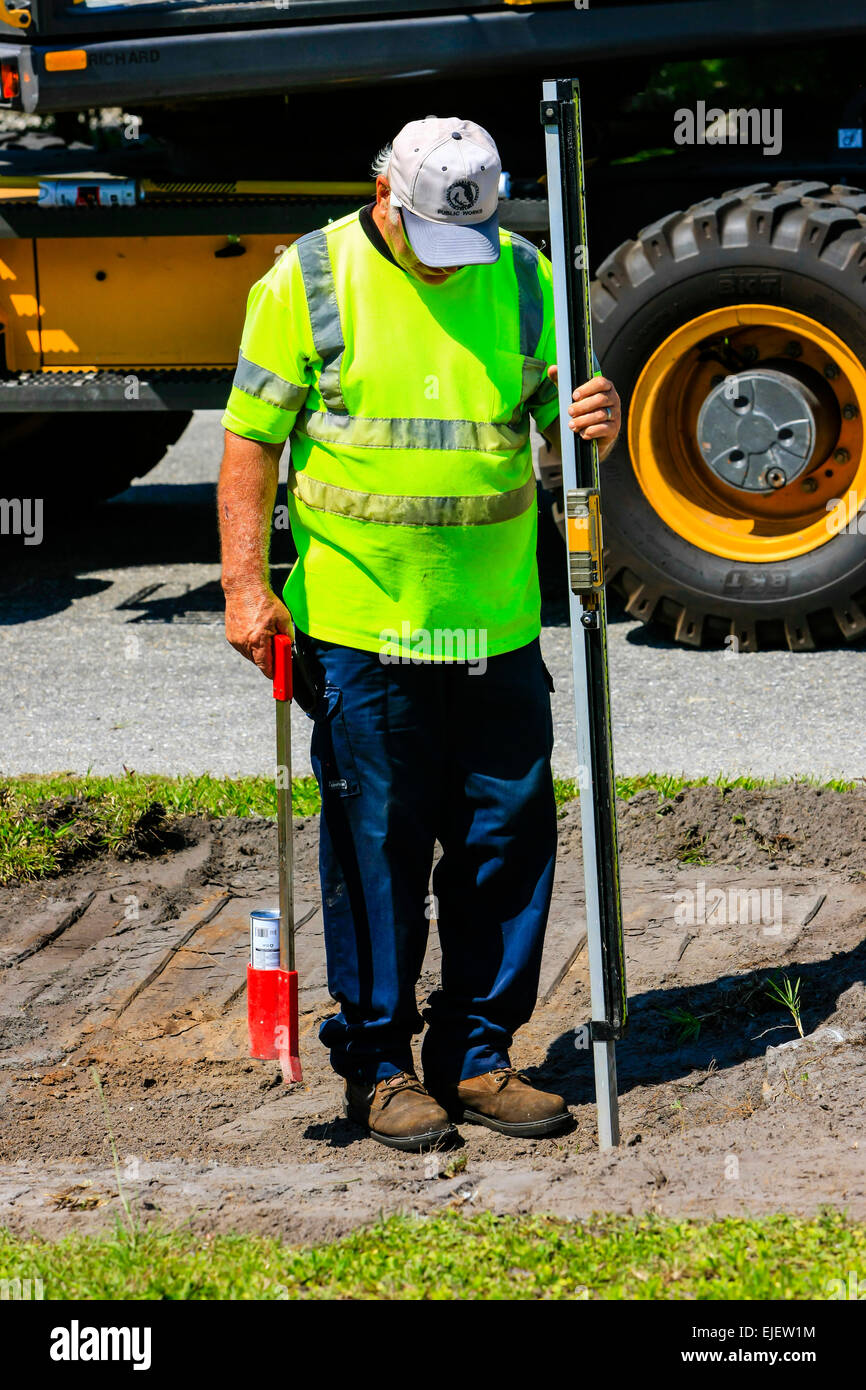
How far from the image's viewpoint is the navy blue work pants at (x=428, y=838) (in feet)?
11.7

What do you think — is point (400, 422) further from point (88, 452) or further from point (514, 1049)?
point (88, 452)

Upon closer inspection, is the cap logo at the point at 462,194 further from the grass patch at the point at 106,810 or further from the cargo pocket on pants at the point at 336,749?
the grass patch at the point at 106,810

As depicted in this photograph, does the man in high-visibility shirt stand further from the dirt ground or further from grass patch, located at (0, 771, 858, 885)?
grass patch, located at (0, 771, 858, 885)

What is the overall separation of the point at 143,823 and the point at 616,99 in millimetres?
4155

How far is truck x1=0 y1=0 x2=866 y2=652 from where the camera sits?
6.63 meters

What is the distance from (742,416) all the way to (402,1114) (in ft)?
12.8

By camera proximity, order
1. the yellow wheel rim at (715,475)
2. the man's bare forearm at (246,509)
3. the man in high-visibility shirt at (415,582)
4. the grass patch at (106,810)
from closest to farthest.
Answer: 1. the man in high-visibility shirt at (415,582)
2. the man's bare forearm at (246,509)
3. the grass patch at (106,810)
4. the yellow wheel rim at (715,475)

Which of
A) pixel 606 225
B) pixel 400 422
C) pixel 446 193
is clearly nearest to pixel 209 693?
pixel 606 225

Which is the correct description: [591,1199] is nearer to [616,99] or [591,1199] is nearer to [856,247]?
[856,247]

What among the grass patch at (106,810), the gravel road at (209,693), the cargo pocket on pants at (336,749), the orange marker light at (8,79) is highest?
the orange marker light at (8,79)

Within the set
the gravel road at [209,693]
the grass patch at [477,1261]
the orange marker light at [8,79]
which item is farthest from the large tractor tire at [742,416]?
the grass patch at [477,1261]

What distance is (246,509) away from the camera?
11.6ft

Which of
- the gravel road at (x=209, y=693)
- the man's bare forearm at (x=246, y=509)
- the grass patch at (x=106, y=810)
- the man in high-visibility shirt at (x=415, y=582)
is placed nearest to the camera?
the man in high-visibility shirt at (x=415, y=582)

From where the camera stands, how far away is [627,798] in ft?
17.7
